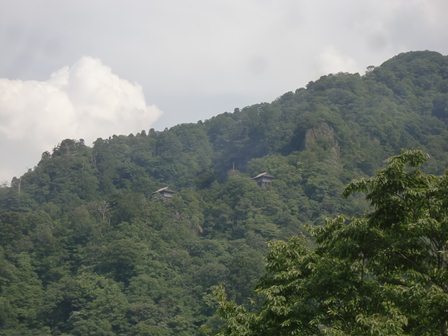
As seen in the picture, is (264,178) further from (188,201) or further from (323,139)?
(188,201)

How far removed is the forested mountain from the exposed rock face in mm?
157

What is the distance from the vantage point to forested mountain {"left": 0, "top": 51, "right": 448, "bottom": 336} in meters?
64.5

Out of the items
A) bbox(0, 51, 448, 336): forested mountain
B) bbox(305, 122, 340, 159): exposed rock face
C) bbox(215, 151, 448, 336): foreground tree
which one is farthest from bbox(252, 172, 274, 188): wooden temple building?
bbox(215, 151, 448, 336): foreground tree

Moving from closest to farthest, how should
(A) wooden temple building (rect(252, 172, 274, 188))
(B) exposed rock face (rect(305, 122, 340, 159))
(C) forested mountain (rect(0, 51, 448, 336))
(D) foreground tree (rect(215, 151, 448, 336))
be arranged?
1. (D) foreground tree (rect(215, 151, 448, 336))
2. (C) forested mountain (rect(0, 51, 448, 336))
3. (A) wooden temple building (rect(252, 172, 274, 188))
4. (B) exposed rock face (rect(305, 122, 340, 159))

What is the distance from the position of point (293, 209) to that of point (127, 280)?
78.9ft

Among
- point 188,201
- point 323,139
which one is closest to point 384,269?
point 188,201

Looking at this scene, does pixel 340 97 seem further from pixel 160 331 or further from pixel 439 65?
pixel 160 331

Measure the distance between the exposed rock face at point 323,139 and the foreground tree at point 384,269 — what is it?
80.9 meters

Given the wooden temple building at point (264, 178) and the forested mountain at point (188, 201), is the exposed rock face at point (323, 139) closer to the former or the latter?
the forested mountain at point (188, 201)

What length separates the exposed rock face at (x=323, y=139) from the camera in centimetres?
9425

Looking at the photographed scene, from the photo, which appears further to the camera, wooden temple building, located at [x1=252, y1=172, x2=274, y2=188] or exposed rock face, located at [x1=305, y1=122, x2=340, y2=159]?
exposed rock face, located at [x1=305, y1=122, x2=340, y2=159]

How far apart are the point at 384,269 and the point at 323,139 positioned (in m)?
83.2

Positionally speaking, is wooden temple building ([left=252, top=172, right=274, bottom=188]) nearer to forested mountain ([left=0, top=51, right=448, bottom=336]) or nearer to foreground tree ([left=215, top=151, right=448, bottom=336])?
forested mountain ([left=0, top=51, right=448, bottom=336])

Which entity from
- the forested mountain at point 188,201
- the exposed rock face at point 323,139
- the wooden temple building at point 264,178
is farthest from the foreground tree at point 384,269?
the exposed rock face at point 323,139
